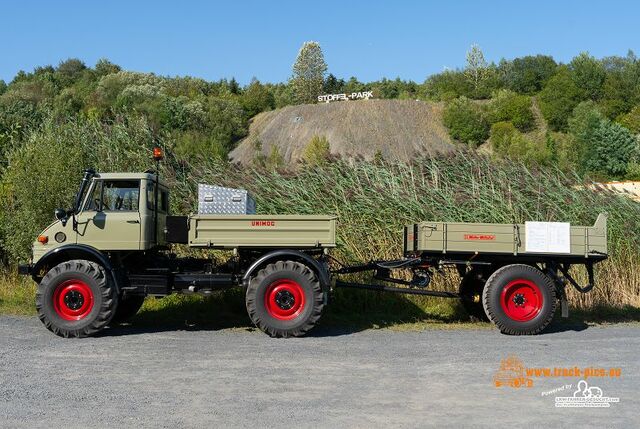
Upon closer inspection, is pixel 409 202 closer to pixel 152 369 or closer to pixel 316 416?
pixel 152 369

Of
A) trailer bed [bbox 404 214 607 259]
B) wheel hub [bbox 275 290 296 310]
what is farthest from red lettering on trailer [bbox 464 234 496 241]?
wheel hub [bbox 275 290 296 310]

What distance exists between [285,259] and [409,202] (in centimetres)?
438

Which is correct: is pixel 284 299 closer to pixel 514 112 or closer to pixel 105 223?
pixel 105 223

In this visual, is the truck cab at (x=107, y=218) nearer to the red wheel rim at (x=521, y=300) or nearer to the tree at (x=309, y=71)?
the red wheel rim at (x=521, y=300)

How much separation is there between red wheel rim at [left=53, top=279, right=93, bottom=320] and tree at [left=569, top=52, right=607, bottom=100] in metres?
76.1

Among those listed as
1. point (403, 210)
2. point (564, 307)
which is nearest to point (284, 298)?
point (564, 307)

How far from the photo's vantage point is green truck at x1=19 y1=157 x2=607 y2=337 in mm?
10031

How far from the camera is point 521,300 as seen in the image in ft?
34.9

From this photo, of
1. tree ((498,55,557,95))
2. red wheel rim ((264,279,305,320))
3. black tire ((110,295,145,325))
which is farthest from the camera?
tree ((498,55,557,95))

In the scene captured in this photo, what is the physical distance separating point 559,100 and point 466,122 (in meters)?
15.2

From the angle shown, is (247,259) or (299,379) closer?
(299,379)

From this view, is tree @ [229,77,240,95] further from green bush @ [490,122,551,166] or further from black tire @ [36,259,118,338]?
black tire @ [36,259,118,338]

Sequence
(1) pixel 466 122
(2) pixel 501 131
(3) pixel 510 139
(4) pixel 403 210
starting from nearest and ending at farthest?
(4) pixel 403 210 → (3) pixel 510 139 → (1) pixel 466 122 → (2) pixel 501 131

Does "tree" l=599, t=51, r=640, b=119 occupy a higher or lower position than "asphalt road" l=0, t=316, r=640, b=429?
higher
